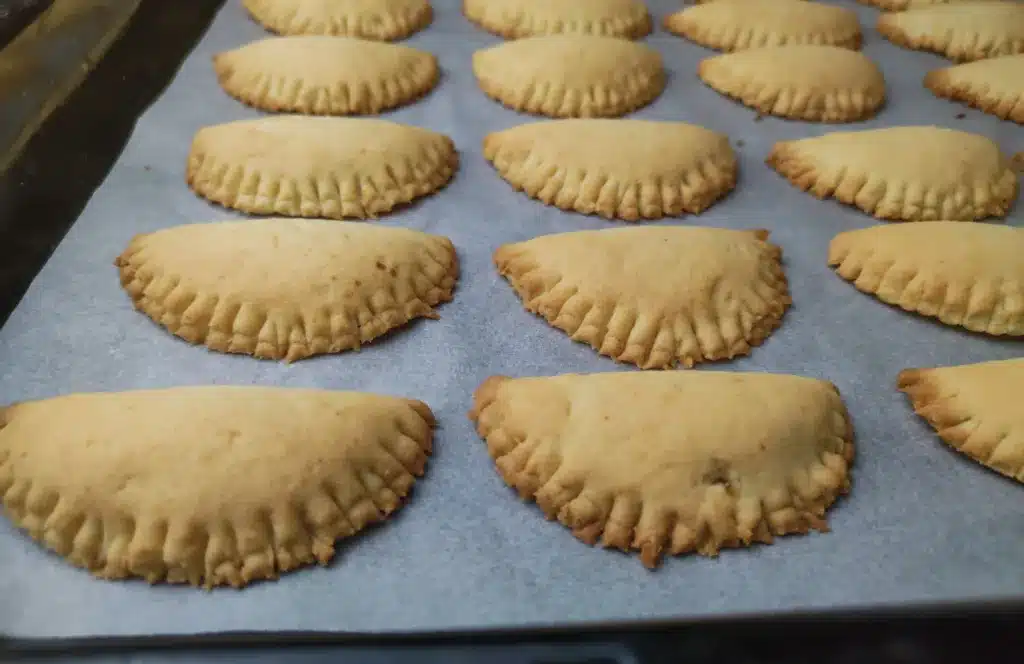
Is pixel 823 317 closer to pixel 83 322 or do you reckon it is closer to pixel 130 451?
pixel 130 451

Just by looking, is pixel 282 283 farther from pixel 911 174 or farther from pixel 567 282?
pixel 911 174

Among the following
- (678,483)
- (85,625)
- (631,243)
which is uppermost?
(631,243)

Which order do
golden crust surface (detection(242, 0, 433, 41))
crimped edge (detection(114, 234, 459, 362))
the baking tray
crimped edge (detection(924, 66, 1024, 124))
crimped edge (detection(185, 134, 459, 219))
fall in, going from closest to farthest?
1. the baking tray
2. crimped edge (detection(114, 234, 459, 362))
3. crimped edge (detection(185, 134, 459, 219))
4. crimped edge (detection(924, 66, 1024, 124))
5. golden crust surface (detection(242, 0, 433, 41))

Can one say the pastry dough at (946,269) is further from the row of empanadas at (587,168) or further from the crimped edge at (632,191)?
the crimped edge at (632,191)

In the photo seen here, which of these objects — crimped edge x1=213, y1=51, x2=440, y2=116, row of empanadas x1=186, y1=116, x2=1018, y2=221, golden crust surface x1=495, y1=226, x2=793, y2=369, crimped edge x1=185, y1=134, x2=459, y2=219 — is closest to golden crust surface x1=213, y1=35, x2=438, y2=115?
crimped edge x1=213, y1=51, x2=440, y2=116

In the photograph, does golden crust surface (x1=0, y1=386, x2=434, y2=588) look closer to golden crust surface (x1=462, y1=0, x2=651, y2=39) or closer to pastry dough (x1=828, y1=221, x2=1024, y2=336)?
pastry dough (x1=828, y1=221, x2=1024, y2=336)

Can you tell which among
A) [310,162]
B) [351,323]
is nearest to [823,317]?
[351,323]
